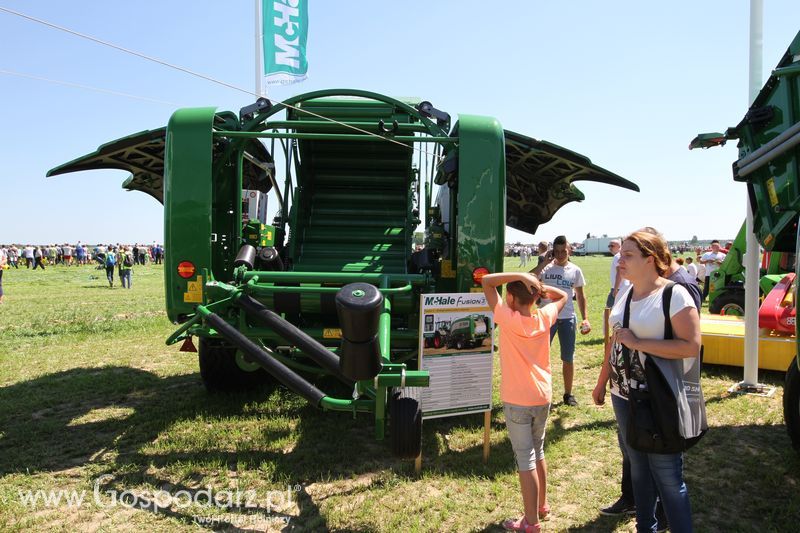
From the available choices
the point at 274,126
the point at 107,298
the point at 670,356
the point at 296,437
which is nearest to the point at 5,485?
the point at 296,437

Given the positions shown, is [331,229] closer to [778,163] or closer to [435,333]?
[435,333]

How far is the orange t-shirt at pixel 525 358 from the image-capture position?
3156 millimetres

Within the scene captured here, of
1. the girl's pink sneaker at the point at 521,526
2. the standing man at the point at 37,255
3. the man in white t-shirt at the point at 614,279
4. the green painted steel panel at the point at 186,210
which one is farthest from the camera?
the standing man at the point at 37,255

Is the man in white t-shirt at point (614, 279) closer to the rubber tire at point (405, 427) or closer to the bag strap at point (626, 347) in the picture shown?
the bag strap at point (626, 347)

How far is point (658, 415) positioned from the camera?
2551mm

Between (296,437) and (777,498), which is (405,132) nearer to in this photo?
(296,437)

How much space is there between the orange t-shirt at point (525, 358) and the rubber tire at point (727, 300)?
8655 millimetres

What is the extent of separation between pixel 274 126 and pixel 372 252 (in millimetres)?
1894

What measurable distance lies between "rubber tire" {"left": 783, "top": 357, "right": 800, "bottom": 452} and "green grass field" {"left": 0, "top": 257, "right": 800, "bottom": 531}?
207 mm

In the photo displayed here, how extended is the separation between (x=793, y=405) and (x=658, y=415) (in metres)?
2.38

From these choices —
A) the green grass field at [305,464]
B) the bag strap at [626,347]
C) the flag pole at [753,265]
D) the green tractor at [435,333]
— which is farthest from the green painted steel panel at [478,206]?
the flag pole at [753,265]

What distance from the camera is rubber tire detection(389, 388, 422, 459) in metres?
3.12

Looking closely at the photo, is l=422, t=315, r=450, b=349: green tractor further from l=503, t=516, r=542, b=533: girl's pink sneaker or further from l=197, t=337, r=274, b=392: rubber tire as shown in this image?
l=197, t=337, r=274, b=392: rubber tire

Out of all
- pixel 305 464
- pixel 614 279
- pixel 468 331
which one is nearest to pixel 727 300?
pixel 614 279
